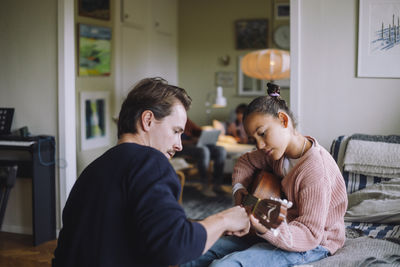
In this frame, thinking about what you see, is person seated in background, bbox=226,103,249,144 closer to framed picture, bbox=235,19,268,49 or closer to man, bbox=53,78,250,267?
framed picture, bbox=235,19,268,49

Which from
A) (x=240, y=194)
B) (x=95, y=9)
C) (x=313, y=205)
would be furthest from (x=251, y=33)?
(x=313, y=205)

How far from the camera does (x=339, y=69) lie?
3391 millimetres

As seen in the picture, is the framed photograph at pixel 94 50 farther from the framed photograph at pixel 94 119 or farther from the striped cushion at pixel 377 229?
the striped cushion at pixel 377 229

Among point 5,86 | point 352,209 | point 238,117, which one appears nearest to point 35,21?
point 5,86

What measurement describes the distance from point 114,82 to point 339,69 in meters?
3.53

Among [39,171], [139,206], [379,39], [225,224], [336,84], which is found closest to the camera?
[139,206]

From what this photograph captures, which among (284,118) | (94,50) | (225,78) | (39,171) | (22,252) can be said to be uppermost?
(94,50)

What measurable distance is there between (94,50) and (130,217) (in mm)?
4718

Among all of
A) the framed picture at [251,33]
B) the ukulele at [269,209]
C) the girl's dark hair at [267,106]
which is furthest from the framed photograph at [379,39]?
the framed picture at [251,33]

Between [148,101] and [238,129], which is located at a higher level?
A: [148,101]

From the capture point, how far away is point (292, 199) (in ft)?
6.53

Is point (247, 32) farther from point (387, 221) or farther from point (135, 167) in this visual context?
point (135, 167)

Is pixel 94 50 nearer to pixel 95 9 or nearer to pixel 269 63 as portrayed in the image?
pixel 95 9

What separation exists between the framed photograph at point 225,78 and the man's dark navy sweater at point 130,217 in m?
6.88
